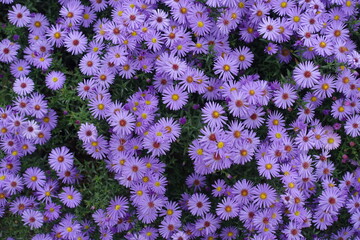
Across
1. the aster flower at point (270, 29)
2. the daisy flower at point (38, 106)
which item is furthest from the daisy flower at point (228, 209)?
the daisy flower at point (38, 106)

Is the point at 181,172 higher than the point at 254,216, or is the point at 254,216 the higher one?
the point at 181,172

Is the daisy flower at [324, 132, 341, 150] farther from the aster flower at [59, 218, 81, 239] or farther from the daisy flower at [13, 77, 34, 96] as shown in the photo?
the daisy flower at [13, 77, 34, 96]

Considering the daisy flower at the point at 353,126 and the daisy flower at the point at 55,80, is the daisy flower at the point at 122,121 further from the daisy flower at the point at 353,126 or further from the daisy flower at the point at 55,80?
the daisy flower at the point at 353,126

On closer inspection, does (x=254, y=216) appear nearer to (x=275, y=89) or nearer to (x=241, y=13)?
(x=275, y=89)

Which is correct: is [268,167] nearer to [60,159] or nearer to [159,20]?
[159,20]

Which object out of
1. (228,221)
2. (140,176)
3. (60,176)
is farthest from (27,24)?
(228,221)
